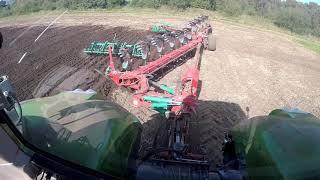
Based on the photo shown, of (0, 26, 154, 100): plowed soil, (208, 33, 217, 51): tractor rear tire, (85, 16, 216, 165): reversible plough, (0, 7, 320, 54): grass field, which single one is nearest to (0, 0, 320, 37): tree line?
(0, 7, 320, 54): grass field

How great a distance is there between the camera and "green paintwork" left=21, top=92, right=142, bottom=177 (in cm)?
199

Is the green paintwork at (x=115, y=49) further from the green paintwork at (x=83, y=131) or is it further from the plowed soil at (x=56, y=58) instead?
the green paintwork at (x=83, y=131)

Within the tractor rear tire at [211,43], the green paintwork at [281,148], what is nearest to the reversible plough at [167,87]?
the tractor rear tire at [211,43]

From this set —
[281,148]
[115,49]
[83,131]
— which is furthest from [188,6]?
[83,131]

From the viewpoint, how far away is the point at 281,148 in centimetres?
238

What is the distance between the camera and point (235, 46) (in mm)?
12516

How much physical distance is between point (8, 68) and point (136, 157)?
665 centimetres

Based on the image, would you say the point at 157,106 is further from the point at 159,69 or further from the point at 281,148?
the point at 281,148

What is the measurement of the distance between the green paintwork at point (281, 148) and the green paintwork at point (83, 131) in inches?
30.7

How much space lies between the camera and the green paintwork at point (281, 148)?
2227 mm

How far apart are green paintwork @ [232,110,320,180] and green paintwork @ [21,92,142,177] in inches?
30.7

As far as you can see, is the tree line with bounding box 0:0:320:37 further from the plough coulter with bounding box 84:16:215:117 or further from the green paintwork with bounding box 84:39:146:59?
the green paintwork with bounding box 84:39:146:59

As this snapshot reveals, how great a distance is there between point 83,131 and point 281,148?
114 cm

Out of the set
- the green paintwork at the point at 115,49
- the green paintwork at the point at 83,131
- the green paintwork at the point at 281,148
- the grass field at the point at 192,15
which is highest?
the green paintwork at the point at 83,131
